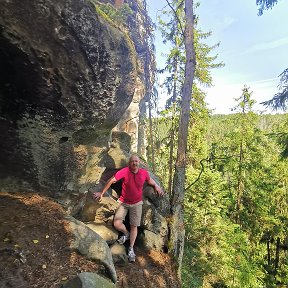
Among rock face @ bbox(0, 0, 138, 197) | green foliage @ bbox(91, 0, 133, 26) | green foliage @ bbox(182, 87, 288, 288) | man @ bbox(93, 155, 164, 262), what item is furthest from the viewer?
green foliage @ bbox(182, 87, 288, 288)

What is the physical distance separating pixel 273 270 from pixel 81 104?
2611 cm

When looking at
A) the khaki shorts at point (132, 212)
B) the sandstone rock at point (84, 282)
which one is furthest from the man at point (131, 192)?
the sandstone rock at point (84, 282)

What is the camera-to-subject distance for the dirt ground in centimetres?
446

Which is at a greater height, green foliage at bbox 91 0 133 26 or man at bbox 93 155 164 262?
green foliage at bbox 91 0 133 26

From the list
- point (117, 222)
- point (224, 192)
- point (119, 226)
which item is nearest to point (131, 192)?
point (117, 222)

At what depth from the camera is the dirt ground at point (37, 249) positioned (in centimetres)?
446

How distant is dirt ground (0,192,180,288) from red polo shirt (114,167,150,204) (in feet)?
5.30

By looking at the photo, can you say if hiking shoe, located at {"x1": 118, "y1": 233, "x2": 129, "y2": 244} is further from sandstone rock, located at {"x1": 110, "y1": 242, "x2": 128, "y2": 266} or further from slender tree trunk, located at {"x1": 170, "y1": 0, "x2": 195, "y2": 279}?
slender tree trunk, located at {"x1": 170, "y1": 0, "x2": 195, "y2": 279}

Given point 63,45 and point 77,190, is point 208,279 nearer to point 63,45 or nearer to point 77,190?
point 77,190

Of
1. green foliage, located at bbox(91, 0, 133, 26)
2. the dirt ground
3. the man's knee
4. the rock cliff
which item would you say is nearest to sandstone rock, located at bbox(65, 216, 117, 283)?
the dirt ground

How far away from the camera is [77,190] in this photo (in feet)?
25.8

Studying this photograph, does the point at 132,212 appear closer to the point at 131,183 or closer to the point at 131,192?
the point at 131,192

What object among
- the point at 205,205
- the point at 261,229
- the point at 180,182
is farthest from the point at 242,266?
the point at 180,182

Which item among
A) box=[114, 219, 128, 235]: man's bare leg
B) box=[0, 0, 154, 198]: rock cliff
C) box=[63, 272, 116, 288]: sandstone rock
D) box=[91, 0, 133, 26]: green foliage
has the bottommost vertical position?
box=[114, 219, 128, 235]: man's bare leg
